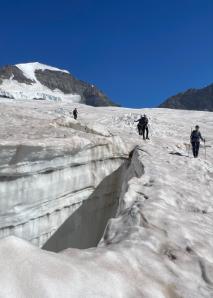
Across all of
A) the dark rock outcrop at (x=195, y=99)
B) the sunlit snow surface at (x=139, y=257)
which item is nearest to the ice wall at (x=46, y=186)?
the sunlit snow surface at (x=139, y=257)

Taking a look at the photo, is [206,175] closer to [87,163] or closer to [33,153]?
[87,163]

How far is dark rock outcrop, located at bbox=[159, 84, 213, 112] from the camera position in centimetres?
18600

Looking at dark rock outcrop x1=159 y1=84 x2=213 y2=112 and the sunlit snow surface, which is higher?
dark rock outcrop x1=159 y1=84 x2=213 y2=112

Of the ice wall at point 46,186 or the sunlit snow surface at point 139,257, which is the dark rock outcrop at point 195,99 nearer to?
the ice wall at point 46,186

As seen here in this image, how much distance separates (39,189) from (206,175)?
475cm

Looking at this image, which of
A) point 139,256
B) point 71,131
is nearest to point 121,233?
point 139,256

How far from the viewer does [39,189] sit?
11398mm

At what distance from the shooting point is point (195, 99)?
191 metres

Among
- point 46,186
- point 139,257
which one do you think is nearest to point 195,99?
point 46,186

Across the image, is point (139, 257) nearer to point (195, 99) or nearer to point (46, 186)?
point (46, 186)

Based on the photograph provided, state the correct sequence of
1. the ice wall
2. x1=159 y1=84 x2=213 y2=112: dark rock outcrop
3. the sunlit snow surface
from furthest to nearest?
x1=159 y1=84 x2=213 y2=112: dark rock outcrop → the ice wall → the sunlit snow surface

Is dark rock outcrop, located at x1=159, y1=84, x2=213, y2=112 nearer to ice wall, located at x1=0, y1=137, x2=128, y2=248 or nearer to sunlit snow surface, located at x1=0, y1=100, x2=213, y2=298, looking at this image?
ice wall, located at x1=0, y1=137, x2=128, y2=248

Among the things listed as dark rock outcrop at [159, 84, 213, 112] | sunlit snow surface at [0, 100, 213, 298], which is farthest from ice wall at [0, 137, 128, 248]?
dark rock outcrop at [159, 84, 213, 112]

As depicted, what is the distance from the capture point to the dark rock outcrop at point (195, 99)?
186 meters
